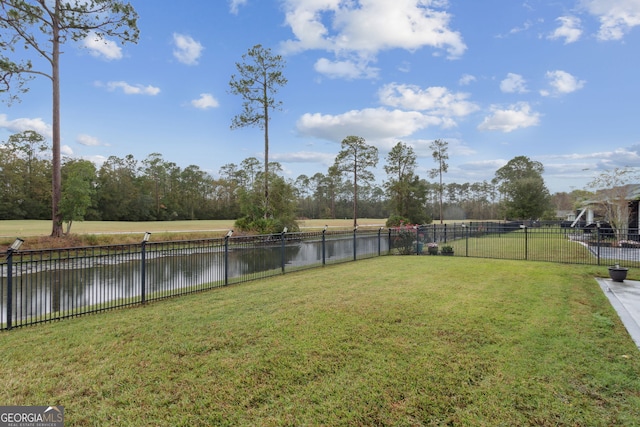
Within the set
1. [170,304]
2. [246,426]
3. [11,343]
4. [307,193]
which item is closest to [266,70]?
[170,304]

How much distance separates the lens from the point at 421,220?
3525 centimetres

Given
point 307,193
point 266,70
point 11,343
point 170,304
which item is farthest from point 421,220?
point 307,193

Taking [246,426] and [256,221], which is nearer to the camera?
[246,426]

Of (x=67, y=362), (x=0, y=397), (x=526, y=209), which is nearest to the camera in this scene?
(x=0, y=397)

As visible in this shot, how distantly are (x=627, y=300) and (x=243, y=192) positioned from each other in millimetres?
23201

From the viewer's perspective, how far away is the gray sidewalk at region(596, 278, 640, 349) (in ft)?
15.2

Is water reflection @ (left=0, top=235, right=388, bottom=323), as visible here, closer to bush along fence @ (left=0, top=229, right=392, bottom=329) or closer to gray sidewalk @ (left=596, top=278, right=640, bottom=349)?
bush along fence @ (left=0, top=229, right=392, bottom=329)

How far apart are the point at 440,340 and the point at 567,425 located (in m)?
1.58

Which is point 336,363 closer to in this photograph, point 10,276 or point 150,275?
point 10,276

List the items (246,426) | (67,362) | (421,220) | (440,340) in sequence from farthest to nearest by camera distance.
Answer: (421,220) → (440,340) → (67,362) → (246,426)

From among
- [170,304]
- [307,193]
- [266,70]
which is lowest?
[170,304]

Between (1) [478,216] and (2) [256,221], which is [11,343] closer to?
(2) [256,221]

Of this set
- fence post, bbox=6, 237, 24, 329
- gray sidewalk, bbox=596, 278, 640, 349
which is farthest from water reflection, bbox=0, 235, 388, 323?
gray sidewalk, bbox=596, 278, 640, 349

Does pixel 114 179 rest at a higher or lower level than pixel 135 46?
lower
